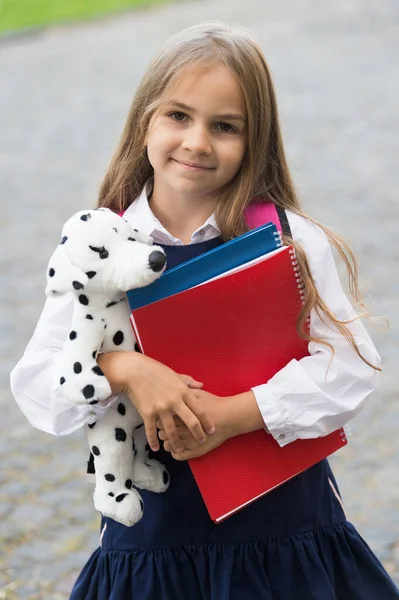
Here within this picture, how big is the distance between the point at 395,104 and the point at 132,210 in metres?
7.75

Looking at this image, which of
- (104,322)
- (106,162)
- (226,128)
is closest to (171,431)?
(104,322)

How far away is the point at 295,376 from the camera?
79.0 inches

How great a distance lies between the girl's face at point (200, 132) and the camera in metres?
2.03

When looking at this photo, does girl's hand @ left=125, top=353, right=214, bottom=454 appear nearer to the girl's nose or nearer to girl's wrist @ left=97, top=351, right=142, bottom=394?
girl's wrist @ left=97, top=351, right=142, bottom=394

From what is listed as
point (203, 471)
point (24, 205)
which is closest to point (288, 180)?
point (203, 471)

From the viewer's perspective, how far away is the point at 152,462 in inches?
81.6

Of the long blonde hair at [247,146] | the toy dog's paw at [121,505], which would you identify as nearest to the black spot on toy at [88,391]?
the toy dog's paw at [121,505]

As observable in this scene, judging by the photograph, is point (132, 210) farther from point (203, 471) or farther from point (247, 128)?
point (203, 471)

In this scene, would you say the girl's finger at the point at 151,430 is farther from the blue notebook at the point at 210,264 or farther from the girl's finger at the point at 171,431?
the blue notebook at the point at 210,264

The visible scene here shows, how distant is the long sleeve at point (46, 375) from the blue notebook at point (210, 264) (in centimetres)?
24

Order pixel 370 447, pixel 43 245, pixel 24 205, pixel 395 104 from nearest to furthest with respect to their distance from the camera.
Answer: pixel 370 447
pixel 43 245
pixel 24 205
pixel 395 104

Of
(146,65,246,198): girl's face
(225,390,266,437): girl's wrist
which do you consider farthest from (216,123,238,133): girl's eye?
(225,390,266,437): girl's wrist

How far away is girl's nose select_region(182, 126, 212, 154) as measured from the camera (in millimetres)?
2006

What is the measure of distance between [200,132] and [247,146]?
142 mm
